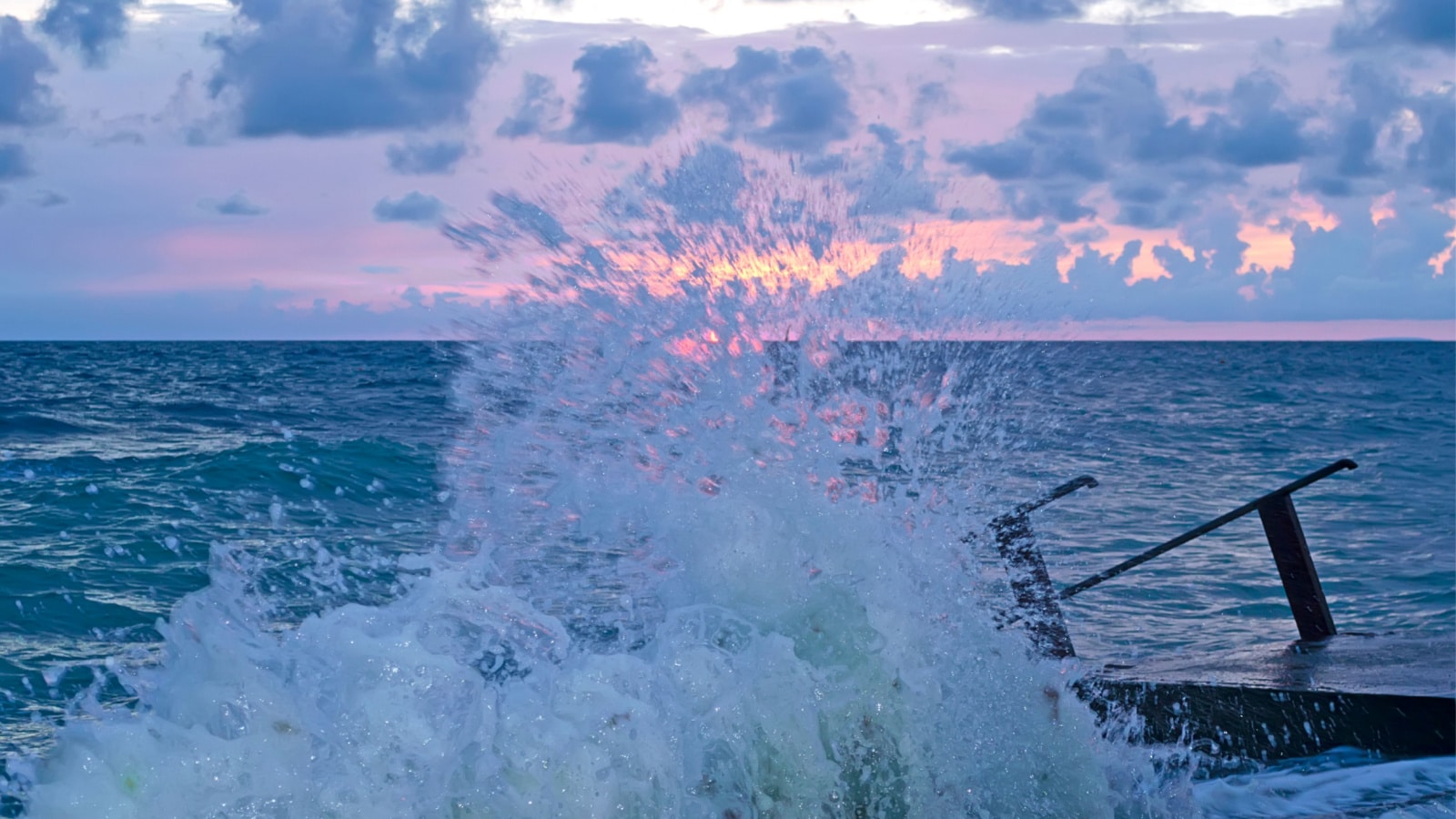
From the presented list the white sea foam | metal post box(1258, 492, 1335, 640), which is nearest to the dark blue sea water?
the white sea foam

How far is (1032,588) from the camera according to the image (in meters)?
6.04

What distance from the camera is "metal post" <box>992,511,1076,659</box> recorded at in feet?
19.4

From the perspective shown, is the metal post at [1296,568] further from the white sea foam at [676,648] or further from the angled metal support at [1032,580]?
the white sea foam at [676,648]

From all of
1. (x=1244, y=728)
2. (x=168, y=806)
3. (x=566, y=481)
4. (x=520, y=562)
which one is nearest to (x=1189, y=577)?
(x=1244, y=728)

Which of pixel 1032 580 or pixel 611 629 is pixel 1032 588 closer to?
pixel 1032 580

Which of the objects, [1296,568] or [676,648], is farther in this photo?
[1296,568]

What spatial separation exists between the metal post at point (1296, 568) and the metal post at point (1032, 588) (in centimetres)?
229

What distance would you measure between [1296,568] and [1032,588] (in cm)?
269

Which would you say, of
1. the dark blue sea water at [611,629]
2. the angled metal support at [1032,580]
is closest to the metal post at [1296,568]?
the dark blue sea water at [611,629]

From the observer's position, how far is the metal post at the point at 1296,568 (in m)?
7.57

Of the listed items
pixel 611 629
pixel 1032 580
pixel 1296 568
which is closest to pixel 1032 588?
pixel 1032 580

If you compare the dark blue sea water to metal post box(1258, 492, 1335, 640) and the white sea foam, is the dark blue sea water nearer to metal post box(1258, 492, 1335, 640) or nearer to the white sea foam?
the white sea foam

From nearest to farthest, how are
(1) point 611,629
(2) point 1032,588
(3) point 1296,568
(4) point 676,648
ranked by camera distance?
1. (4) point 676,648
2. (2) point 1032,588
3. (1) point 611,629
4. (3) point 1296,568

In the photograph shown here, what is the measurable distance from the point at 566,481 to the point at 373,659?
7.26ft
